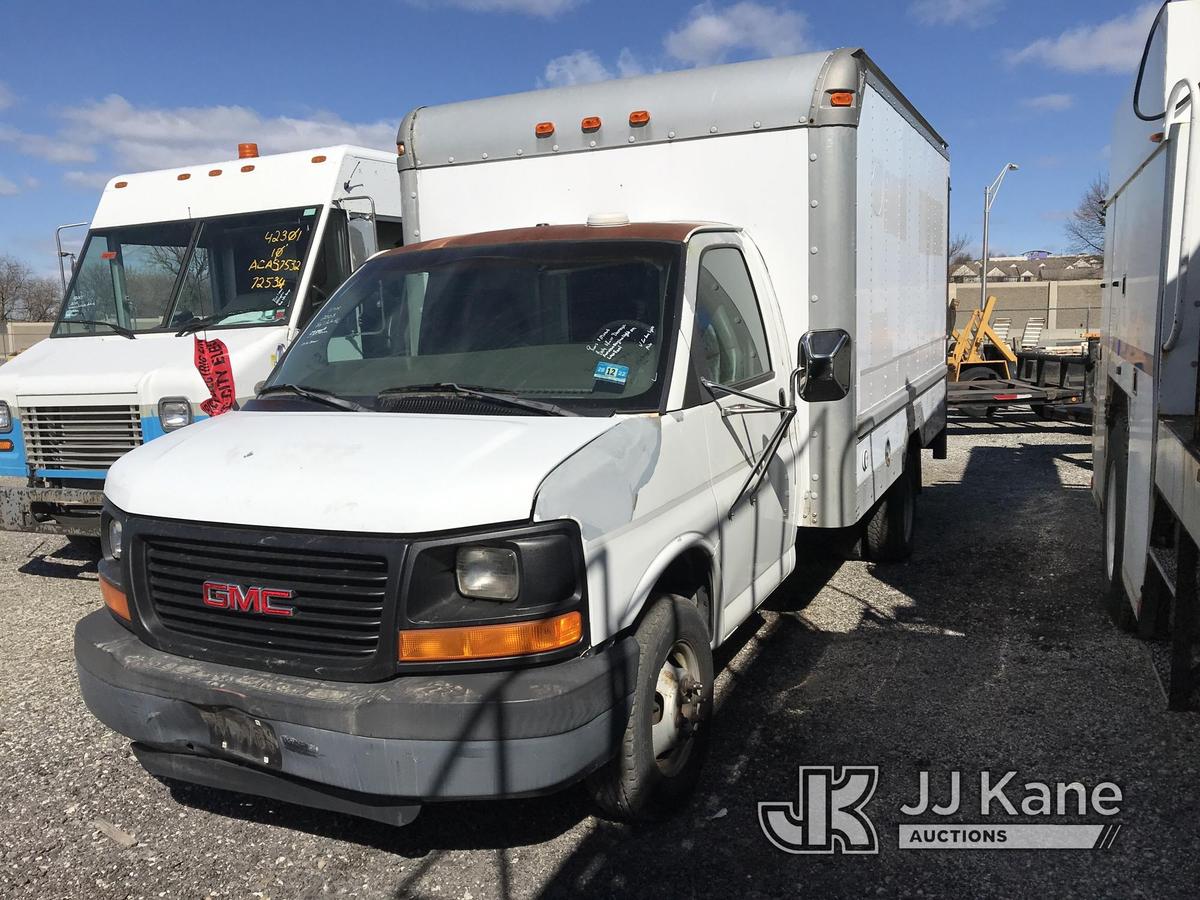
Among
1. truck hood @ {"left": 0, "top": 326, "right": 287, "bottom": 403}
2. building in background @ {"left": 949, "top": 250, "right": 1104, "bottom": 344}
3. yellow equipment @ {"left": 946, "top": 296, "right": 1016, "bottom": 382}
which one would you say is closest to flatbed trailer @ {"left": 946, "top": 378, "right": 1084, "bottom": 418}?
yellow equipment @ {"left": 946, "top": 296, "right": 1016, "bottom": 382}

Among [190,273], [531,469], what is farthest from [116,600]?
[190,273]

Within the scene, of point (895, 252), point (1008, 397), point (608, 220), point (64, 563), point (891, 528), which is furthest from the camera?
point (1008, 397)

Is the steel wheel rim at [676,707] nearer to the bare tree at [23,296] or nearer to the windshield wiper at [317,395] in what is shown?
the windshield wiper at [317,395]

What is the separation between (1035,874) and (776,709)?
4.80 ft

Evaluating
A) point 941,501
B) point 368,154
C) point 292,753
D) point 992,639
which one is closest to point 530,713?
point 292,753

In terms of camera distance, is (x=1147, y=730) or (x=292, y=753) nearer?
(x=292, y=753)

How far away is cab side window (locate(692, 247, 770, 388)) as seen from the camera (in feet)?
12.8

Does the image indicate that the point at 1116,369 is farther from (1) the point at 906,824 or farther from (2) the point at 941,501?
(2) the point at 941,501

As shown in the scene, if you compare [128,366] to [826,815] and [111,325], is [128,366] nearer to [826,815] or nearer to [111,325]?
[111,325]

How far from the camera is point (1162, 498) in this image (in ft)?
13.6

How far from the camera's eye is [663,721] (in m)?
3.52

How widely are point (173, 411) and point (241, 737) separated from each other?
3931 millimetres

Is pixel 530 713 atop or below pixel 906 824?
atop

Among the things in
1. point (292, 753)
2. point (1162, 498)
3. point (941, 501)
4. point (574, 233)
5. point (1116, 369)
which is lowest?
point (941, 501)
